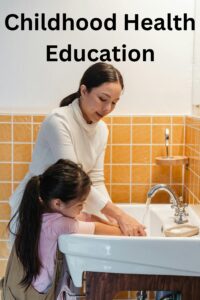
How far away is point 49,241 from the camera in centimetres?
191

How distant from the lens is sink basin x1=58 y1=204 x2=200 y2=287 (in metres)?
1.80

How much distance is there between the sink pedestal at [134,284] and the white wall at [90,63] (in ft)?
4.19

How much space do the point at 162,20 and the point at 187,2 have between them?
0.15 metres

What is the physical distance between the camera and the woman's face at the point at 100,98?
2.31 meters

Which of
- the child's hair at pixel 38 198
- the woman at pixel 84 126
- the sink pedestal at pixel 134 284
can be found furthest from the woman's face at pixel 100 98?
the sink pedestal at pixel 134 284

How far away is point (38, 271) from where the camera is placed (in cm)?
190

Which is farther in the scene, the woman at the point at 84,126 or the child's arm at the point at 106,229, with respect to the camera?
the woman at the point at 84,126

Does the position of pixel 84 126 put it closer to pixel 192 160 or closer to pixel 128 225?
pixel 128 225

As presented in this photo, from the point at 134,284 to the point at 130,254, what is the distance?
11cm

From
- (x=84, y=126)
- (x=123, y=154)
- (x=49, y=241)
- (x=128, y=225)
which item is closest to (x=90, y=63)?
(x=123, y=154)

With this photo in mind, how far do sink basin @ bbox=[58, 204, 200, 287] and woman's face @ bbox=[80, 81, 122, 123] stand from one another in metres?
0.66

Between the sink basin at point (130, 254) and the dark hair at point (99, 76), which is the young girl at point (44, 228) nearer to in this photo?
the sink basin at point (130, 254)

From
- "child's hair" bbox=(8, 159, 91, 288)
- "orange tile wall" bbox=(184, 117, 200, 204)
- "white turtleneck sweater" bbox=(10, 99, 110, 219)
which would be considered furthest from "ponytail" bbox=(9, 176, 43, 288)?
"orange tile wall" bbox=(184, 117, 200, 204)

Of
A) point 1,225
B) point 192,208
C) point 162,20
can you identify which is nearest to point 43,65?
point 162,20
